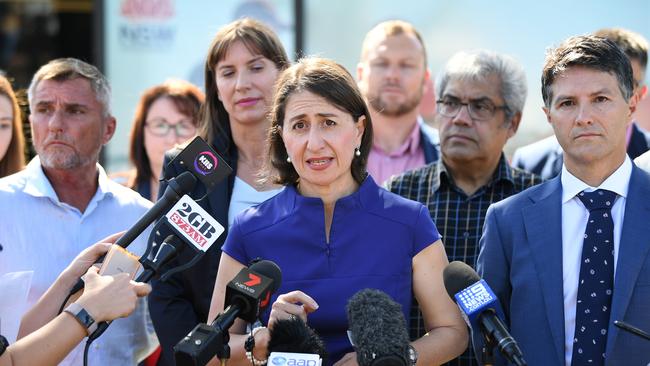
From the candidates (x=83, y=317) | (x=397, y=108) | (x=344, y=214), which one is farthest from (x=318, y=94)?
(x=397, y=108)

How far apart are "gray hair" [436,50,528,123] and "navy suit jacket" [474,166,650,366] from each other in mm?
1171

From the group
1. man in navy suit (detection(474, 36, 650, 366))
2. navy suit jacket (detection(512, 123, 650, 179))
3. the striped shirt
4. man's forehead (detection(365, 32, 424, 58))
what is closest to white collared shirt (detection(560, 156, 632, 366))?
man in navy suit (detection(474, 36, 650, 366))

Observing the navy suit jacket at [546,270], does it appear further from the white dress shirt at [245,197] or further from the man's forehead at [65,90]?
the man's forehead at [65,90]

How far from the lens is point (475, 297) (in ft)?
9.98

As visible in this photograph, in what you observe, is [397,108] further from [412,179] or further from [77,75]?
[77,75]

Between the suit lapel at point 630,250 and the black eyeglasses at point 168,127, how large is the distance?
3278 millimetres

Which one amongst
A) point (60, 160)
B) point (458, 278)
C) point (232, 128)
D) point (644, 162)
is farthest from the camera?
point (232, 128)

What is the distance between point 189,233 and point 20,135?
236 cm

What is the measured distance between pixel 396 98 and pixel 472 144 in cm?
132

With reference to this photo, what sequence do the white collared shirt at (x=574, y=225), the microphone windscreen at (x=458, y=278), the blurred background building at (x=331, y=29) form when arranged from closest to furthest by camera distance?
1. the microphone windscreen at (x=458, y=278)
2. the white collared shirt at (x=574, y=225)
3. the blurred background building at (x=331, y=29)

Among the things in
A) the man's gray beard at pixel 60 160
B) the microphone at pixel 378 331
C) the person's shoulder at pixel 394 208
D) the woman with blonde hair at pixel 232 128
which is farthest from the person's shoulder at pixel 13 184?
the microphone at pixel 378 331

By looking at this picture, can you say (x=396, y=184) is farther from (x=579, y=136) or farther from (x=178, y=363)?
(x=178, y=363)

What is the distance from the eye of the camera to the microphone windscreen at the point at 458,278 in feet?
10.2

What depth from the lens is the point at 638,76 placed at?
5598 mm
